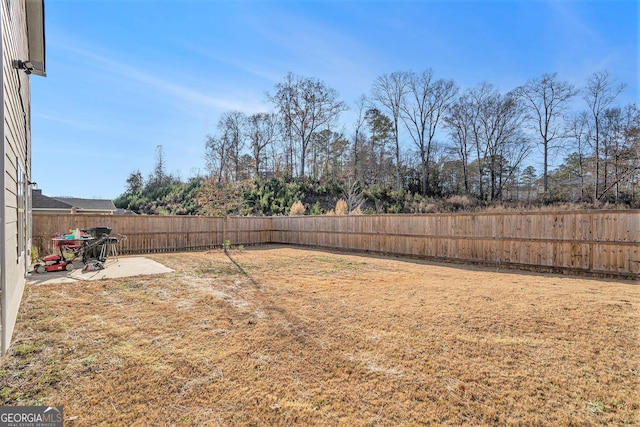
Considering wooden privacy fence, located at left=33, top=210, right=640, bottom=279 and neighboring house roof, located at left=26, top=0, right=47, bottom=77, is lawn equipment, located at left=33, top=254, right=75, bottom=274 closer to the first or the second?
wooden privacy fence, located at left=33, top=210, right=640, bottom=279

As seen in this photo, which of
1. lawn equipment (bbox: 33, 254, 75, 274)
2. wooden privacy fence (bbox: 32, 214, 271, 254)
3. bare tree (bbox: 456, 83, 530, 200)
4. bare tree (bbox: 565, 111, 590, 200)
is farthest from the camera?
bare tree (bbox: 456, 83, 530, 200)

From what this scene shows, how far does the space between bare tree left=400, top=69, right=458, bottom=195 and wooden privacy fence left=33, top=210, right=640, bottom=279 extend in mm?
10914

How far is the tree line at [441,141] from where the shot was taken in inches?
639

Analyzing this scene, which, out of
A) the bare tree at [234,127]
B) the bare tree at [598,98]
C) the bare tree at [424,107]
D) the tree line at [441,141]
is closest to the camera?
the bare tree at [598,98]

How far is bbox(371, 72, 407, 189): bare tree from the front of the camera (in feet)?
67.9

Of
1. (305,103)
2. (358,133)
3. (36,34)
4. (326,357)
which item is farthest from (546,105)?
(36,34)

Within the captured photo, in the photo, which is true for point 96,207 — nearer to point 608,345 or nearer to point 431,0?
point 431,0

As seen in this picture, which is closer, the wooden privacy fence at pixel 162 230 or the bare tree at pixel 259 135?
the wooden privacy fence at pixel 162 230

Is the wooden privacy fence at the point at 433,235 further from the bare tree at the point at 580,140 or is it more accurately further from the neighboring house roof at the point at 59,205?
the bare tree at the point at 580,140

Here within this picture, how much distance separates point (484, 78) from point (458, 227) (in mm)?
15256

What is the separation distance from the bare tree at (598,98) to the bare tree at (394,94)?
410 inches

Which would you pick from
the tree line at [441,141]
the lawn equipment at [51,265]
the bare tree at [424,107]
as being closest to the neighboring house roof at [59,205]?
the lawn equipment at [51,265]

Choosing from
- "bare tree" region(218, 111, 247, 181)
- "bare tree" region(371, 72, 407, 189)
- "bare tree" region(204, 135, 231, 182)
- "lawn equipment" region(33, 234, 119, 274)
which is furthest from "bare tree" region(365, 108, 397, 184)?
"lawn equipment" region(33, 234, 119, 274)

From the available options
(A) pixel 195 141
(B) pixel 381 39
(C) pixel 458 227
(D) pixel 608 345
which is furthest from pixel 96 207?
(D) pixel 608 345
